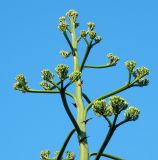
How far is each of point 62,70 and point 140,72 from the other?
1764mm

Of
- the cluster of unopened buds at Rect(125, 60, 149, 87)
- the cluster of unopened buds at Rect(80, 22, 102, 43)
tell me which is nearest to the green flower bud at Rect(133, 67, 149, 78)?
the cluster of unopened buds at Rect(125, 60, 149, 87)

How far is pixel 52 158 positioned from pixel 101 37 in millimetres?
2576

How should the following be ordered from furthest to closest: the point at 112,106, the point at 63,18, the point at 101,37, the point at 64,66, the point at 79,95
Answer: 1. the point at 63,18
2. the point at 101,37
3. the point at 79,95
4. the point at 64,66
5. the point at 112,106

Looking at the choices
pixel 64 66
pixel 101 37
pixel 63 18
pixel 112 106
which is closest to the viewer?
pixel 112 106

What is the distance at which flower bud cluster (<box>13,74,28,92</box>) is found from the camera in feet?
27.2

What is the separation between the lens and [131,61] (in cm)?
834

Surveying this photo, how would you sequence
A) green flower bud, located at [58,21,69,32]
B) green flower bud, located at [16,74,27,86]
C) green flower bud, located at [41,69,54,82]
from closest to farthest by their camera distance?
1. green flower bud, located at [41,69,54,82]
2. green flower bud, located at [16,74,27,86]
3. green flower bud, located at [58,21,69,32]

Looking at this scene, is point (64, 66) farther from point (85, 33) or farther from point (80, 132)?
point (85, 33)

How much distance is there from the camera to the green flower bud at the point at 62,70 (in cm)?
718

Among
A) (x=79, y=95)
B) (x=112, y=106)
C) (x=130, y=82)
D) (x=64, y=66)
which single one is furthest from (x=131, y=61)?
(x=112, y=106)

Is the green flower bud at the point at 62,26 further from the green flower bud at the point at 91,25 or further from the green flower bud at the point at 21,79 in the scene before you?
the green flower bud at the point at 21,79

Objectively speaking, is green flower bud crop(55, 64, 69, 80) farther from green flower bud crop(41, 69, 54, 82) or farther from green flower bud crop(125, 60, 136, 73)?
green flower bud crop(125, 60, 136, 73)

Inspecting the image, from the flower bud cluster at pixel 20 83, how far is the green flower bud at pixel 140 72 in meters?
1.87

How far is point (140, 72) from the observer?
8414 mm
